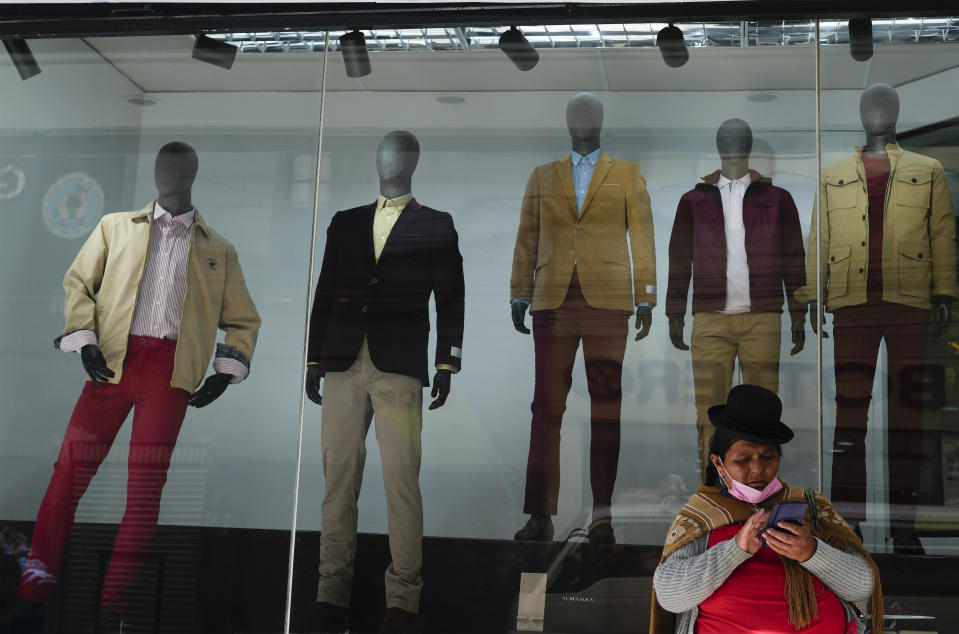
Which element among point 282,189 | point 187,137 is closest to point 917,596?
point 282,189

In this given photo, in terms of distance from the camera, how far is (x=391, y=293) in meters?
3.70

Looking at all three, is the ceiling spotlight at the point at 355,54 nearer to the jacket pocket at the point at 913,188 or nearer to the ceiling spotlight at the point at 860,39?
the ceiling spotlight at the point at 860,39

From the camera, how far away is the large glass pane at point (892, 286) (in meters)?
3.32

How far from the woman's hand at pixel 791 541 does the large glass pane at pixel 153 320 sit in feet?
7.20

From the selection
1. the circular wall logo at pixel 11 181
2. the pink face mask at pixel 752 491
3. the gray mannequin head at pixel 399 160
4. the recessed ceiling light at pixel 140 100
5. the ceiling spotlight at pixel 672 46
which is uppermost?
the ceiling spotlight at pixel 672 46

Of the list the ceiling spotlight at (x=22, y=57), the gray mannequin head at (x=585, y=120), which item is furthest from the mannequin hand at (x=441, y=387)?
the ceiling spotlight at (x=22, y=57)

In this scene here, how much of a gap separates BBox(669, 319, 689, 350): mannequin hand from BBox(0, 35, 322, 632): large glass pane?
5.08ft

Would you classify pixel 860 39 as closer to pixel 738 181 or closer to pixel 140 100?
pixel 738 181

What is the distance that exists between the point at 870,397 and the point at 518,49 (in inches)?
80.1

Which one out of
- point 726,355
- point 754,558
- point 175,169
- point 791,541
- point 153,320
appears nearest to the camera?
point 791,541

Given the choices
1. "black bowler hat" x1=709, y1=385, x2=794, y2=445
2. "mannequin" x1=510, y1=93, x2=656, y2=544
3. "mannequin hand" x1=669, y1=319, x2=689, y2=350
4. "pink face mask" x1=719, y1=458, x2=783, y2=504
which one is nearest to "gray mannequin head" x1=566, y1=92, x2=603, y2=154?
"mannequin" x1=510, y1=93, x2=656, y2=544

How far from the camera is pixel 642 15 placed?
359cm

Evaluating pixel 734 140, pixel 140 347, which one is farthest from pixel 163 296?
pixel 734 140

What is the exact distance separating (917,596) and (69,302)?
3661 mm
